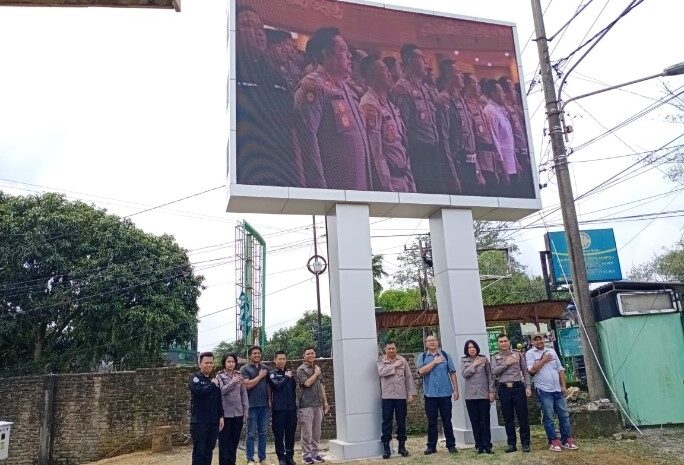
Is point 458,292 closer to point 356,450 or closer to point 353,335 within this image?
point 353,335

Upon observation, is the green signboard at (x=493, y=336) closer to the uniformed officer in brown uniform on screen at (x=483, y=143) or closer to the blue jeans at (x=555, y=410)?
the uniformed officer in brown uniform on screen at (x=483, y=143)

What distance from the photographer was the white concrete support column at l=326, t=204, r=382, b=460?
7328 millimetres

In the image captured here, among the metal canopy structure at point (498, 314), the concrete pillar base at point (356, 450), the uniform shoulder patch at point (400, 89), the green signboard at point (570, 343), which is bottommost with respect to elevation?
the concrete pillar base at point (356, 450)

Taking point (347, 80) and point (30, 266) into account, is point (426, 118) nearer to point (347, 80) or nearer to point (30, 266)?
point (347, 80)

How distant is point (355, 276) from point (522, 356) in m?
2.56

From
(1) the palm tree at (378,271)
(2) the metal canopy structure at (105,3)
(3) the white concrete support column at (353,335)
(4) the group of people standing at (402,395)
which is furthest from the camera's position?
(1) the palm tree at (378,271)

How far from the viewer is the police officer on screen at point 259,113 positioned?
7.82 metres

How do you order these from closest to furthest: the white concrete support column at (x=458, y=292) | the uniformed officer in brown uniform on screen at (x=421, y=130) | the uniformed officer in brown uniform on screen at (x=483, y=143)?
the white concrete support column at (x=458, y=292) → the uniformed officer in brown uniform on screen at (x=421, y=130) → the uniformed officer in brown uniform on screen at (x=483, y=143)

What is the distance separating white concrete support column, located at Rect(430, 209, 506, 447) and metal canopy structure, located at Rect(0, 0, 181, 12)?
6.08m

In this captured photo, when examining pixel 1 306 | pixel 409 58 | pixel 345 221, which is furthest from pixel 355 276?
pixel 1 306

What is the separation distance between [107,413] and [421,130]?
8.49 meters

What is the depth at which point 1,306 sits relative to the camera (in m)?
18.4

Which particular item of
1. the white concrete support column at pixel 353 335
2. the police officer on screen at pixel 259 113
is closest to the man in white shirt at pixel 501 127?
the white concrete support column at pixel 353 335

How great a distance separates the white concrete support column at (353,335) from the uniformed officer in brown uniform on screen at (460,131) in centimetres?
193
